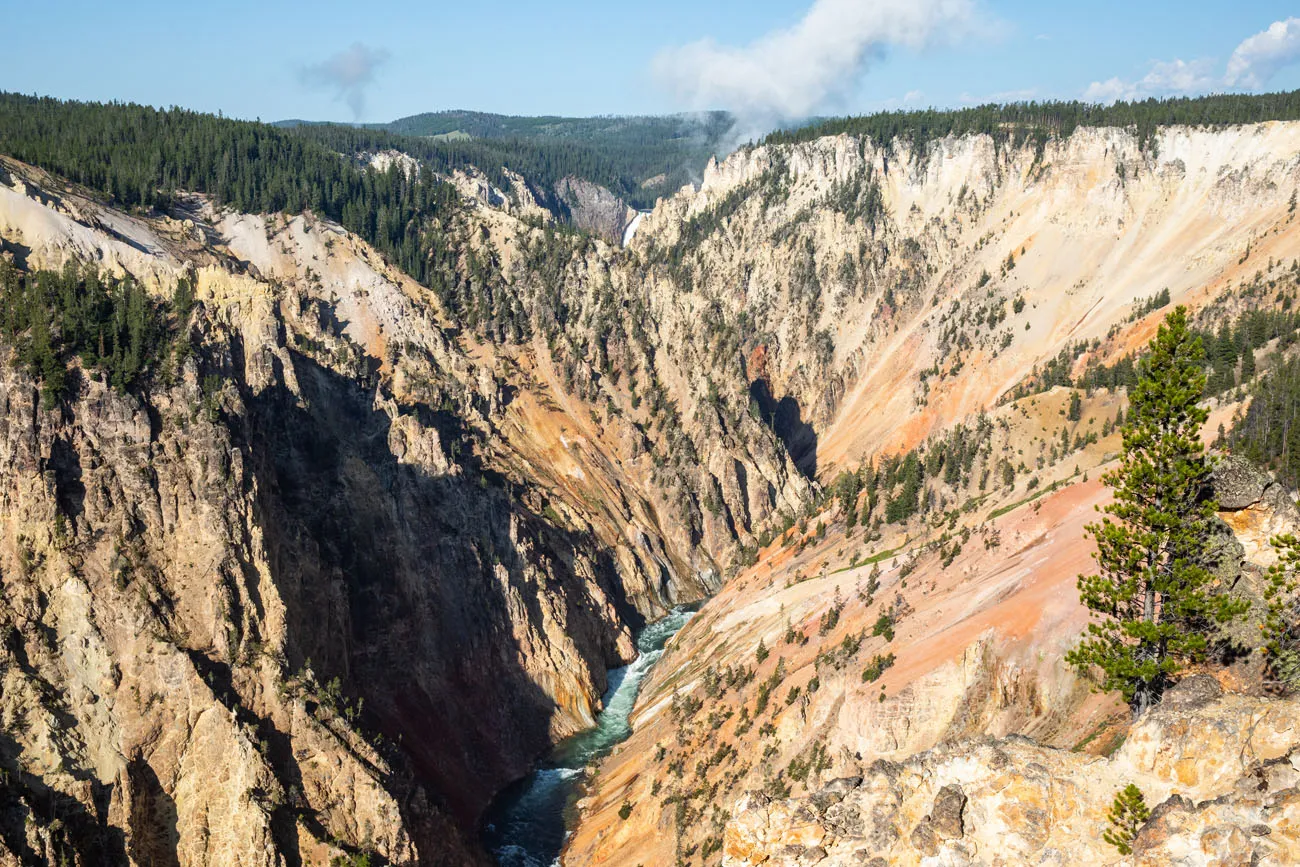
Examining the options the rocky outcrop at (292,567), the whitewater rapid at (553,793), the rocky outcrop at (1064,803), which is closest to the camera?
the rocky outcrop at (1064,803)

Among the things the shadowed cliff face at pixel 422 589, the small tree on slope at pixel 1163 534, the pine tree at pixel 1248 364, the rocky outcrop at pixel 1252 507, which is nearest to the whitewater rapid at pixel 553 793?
the shadowed cliff face at pixel 422 589

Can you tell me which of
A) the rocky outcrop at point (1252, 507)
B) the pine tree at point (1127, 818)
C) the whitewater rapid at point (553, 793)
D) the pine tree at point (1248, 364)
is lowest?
the whitewater rapid at point (553, 793)

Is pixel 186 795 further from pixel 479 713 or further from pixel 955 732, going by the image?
pixel 955 732

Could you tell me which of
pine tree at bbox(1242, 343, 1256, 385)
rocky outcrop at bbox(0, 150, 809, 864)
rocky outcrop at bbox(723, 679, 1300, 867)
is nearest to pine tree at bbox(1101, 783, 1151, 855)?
rocky outcrop at bbox(723, 679, 1300, 867)

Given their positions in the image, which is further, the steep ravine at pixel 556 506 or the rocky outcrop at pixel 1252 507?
the steep ravine at pixel 556 506

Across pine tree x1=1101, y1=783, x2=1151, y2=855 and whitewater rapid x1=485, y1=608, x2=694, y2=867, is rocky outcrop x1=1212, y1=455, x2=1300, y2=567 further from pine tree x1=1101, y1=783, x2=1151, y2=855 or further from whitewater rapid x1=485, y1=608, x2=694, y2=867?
whitewater rapid x1=485, y1=608, x2=694, y2=867

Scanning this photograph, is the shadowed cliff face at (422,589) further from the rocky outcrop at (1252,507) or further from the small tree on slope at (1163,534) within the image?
the rocky outcrop at (1252,507)

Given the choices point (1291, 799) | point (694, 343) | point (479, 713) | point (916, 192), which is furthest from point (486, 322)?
point (1291, 799)
